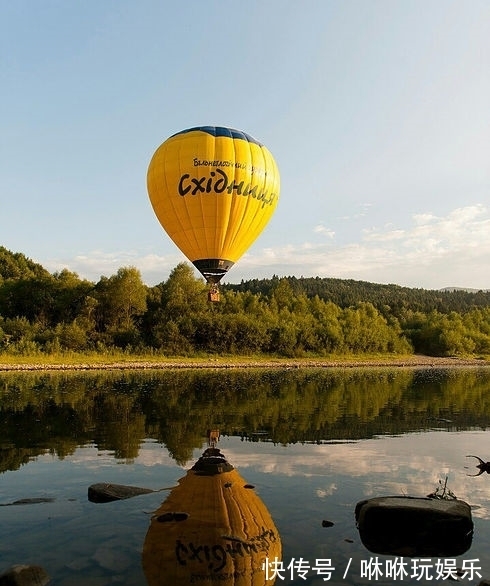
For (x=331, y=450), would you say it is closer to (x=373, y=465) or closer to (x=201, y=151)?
(x=373, y=465)

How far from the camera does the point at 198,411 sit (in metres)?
28.0

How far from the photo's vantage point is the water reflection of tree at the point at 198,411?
20.7 meters

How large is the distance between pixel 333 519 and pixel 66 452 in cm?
1034

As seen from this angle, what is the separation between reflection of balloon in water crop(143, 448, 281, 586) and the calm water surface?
80mm

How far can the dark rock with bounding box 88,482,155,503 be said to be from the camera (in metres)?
12.6

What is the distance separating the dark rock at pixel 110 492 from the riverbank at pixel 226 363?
4636 cm

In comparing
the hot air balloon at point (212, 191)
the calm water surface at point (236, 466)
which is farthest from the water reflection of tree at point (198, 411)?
the hot air balloon at point (212, 191)

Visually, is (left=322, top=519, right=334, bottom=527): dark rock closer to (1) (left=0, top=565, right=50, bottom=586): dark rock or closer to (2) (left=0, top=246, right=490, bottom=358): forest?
(1) (left=0, top=565, right=50, bottom=586): dark rock

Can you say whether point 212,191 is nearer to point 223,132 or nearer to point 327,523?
point 223,132

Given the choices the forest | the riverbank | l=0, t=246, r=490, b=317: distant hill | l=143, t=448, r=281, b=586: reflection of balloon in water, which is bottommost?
l=143, t=448, r=281, b=586: reflection of balloon in water

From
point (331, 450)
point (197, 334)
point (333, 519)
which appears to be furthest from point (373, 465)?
point (197, 334)

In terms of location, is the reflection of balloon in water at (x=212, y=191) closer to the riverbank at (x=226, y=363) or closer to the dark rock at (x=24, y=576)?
the dark rock at (x=24, y=576)

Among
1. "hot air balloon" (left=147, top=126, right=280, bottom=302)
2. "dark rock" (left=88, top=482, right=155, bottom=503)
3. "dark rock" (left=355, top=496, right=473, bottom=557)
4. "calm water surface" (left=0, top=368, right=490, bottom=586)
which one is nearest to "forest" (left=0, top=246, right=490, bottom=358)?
"calm water surface" (left=0, top=368, right=490, bottom=586)

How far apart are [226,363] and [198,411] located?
4358 cm
